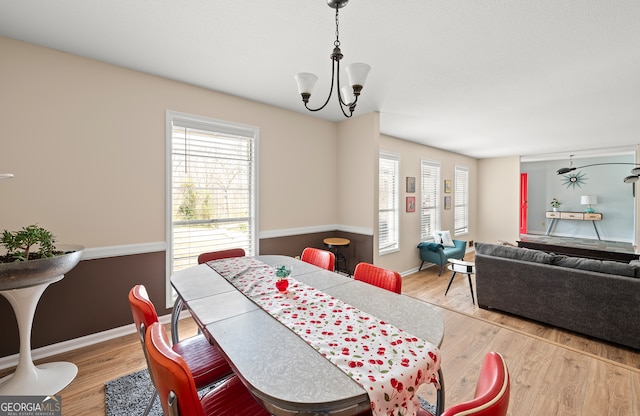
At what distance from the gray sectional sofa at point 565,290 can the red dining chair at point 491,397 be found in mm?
2880

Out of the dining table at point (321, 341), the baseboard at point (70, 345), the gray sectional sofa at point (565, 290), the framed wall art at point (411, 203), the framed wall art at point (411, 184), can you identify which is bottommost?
the baseboard at point (70, 345)

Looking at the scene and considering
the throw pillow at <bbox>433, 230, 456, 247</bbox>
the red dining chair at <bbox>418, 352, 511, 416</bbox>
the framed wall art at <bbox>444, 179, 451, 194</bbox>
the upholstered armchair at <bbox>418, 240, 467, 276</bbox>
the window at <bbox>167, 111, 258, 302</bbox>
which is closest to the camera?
the red dining chair at <bbox>418, 352, 511, 416</bbox>

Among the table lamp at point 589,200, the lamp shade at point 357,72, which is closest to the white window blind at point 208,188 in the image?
the lamp shade at point 357,72

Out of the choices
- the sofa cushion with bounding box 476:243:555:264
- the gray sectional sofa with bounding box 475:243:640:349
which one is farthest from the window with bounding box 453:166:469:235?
the gray sectional sofa with bounding box 475:243:640:349

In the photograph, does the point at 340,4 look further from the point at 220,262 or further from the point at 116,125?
the point at 116,125

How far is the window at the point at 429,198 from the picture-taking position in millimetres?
5656

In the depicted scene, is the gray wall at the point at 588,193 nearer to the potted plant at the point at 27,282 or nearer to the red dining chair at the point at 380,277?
the red dining chair at the point at 380,277

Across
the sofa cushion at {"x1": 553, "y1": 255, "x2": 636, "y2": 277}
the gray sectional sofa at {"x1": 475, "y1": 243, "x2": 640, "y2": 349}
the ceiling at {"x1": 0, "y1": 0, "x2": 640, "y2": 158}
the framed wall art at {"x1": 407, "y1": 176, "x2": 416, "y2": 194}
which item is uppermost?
the ceiling at {"x1": 0, "y1": 0, "x2": 640, "y2": 158}

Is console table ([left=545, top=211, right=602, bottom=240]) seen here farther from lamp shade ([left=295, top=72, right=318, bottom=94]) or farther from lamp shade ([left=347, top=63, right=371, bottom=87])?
lamp shade ([left=295, top=72, right=318, bottom=94])

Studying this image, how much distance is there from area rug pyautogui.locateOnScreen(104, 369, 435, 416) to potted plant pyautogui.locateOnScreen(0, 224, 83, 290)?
2.87 ft

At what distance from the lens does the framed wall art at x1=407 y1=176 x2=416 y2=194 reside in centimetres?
525

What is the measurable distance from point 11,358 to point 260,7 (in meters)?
3.19

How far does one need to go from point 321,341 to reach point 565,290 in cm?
314

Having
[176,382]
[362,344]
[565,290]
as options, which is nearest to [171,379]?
[176,382]
